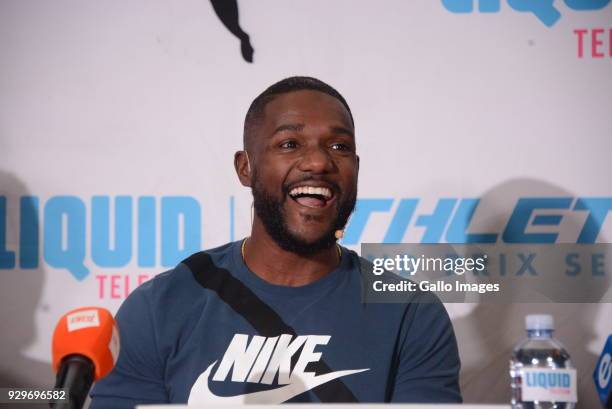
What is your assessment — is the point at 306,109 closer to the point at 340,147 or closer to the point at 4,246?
the point at 340,147

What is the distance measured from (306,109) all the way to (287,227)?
0.97 ft

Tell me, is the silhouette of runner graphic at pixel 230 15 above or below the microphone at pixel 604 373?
above

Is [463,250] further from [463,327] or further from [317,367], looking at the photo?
[317,367]

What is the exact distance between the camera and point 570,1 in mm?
2203

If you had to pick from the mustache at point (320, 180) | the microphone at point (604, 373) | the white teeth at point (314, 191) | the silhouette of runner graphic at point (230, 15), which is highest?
the silhouette of runner graphic at point (230, 15)

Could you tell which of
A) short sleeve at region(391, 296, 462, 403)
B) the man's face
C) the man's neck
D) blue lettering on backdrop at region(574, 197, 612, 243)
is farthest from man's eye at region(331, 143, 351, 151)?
blue lettering on backdrop at region(574, 197, 612, 243)

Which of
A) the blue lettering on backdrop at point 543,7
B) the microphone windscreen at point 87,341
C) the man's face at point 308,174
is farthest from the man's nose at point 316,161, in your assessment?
the microphone windscreen at point 87,341

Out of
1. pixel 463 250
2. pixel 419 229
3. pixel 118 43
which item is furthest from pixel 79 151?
pixel 463 250

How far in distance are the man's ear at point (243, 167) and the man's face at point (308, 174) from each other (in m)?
0.15

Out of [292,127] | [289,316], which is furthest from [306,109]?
[289,316]

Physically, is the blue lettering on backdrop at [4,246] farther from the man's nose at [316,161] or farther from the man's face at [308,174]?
the man's nose at [316,161]

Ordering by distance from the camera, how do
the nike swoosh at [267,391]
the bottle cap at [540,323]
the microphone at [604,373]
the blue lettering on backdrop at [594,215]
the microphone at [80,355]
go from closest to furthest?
1. the microphone at [80,355]
2. the bottle cap at [540,323]
3. the nike swoosh at [267,391]
4. the microphone at [604,373]
5. the blue lettering on backdrop at [594,215]

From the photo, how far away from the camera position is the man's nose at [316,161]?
5.83 feet

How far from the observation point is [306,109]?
6.07 ft
